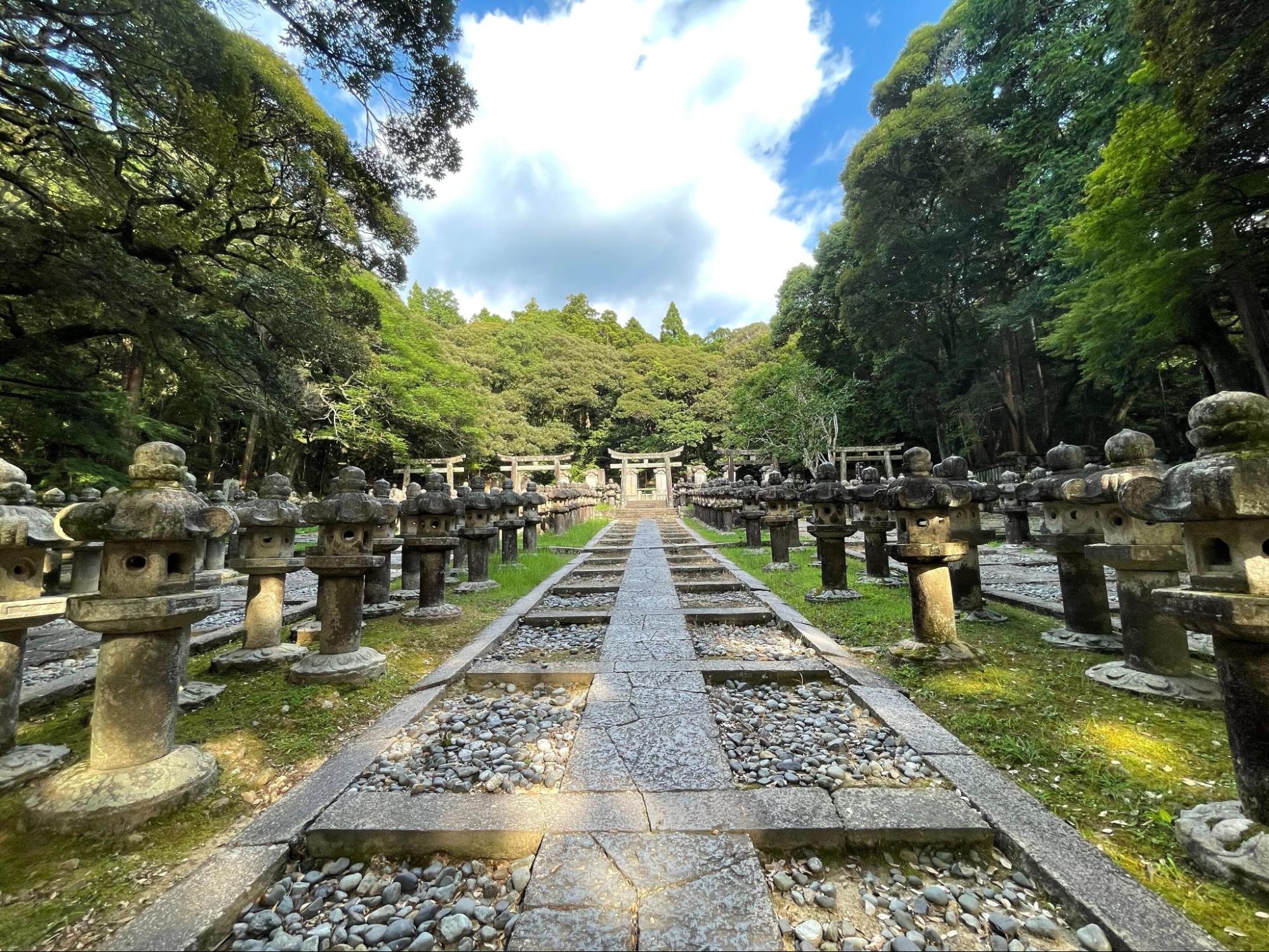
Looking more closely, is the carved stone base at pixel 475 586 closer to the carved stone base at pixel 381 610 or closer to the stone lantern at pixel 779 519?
the carved stone base at pixel 381 610

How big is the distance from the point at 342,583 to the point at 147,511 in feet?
4.99

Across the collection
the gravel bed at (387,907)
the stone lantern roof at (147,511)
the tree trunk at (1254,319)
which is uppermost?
the tree trunk at (1254,319)

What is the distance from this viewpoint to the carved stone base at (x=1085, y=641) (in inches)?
132

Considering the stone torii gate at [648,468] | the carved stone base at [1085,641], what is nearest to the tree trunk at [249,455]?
the stone torii gate at [648,468]

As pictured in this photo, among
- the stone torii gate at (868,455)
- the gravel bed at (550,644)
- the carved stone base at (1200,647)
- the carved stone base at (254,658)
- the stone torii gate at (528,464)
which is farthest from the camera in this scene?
the stone torii gate at (528,464)

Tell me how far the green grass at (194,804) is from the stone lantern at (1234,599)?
3.20m

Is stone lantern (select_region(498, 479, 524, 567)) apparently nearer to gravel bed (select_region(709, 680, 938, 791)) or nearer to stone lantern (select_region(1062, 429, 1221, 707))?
gravel bed (select_region(709, 680, 938, 791))

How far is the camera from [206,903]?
1.42 metres

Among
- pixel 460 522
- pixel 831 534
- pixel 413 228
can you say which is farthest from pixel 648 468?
pixel 831 534

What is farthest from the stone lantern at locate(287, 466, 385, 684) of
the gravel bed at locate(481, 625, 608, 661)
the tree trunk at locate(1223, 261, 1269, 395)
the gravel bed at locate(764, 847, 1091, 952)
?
the tree trunk at locate(1223, 261, 1269, 395)

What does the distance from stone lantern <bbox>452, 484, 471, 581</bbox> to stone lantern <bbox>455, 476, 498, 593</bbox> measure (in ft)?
0.11

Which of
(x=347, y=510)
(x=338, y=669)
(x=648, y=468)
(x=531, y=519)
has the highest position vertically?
(x=648, y=468)

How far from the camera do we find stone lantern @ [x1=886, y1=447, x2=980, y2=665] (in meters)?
3.31

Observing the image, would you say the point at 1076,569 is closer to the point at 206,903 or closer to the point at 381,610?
the point at 206,903
